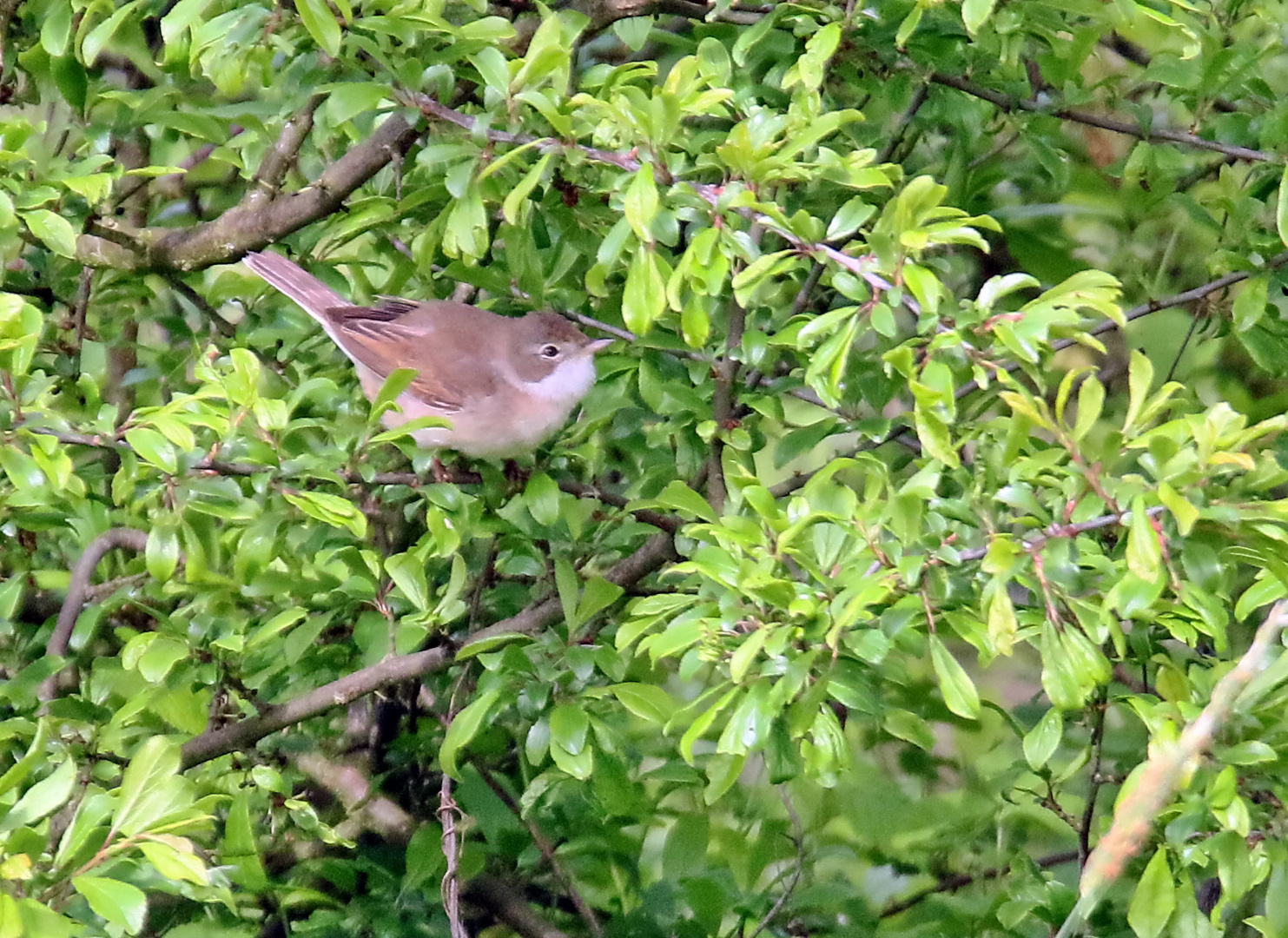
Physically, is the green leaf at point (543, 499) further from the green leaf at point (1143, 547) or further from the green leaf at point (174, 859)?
the green leaf at point (1143, 547)

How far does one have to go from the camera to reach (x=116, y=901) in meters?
1.71

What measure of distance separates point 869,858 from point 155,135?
2.40 meters

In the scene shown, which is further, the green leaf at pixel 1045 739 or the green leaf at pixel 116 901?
the green leaf at pixel 1045 739

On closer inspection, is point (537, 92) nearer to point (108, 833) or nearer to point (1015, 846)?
point (108, 833)

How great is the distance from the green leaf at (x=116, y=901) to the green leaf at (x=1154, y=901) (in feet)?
4.27

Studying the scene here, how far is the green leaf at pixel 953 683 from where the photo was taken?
6.20 feet

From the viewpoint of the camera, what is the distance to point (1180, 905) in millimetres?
1984

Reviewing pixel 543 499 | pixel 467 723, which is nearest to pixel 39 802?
pixel 467 723

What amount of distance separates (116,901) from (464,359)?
239cm

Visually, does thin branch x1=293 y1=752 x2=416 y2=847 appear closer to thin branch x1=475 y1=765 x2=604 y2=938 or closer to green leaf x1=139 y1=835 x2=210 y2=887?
thin branch x1=475 y1=765 x2=604 y2=938

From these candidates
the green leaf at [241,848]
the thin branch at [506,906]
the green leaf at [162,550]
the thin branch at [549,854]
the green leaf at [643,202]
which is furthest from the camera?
the thin branch at [506,906]

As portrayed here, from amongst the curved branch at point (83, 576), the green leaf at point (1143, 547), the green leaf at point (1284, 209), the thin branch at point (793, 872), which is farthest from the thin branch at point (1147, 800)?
the curved branch at point (83, 576)

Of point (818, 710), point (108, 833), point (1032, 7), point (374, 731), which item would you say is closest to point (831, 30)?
point (1032, 7)

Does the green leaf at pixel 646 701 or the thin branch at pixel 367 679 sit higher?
the green leaf at pixel 646 701
